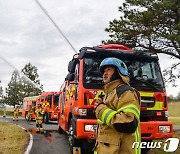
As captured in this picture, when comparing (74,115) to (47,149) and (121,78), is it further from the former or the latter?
(121,78)

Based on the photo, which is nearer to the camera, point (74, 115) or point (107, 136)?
point (107, 136)

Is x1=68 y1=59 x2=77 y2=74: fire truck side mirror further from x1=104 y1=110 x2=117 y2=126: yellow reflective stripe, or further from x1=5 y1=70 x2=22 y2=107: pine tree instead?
x1=5 y1=70 x2=22 y2=107: pine tree

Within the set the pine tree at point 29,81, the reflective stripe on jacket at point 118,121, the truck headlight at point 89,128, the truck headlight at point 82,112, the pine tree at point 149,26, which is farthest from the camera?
the pine tree at point 29,81

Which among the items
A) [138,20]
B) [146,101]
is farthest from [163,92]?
[138,20]

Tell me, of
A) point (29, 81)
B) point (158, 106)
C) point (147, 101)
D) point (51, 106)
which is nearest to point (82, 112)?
point (147, 101)

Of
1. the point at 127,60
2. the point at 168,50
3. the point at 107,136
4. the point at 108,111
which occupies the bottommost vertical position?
the point at 107,136

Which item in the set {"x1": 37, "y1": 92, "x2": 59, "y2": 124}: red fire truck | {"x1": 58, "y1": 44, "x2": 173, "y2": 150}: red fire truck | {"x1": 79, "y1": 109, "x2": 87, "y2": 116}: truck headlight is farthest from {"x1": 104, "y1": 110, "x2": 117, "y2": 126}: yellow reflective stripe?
{"x1": 37, "y1": 92, "x2": 59, "y2": 124}: red fire truck

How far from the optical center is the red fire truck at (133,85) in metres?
6.64

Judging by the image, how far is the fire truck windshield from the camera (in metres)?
6.91

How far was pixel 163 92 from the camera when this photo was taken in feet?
23.2

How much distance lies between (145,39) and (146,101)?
8247 millimetres

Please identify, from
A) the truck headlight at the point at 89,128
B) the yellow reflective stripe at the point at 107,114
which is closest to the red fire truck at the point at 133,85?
the truck headlight at the point at 89,128

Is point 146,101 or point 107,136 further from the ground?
point 146,101

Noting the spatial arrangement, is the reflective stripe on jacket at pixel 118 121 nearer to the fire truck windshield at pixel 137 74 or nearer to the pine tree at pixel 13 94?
the fire truck windshield at pixel 137 74
